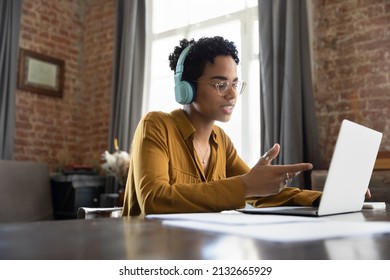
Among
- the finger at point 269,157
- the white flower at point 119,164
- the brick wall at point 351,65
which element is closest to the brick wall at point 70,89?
the white flower at point 119,164

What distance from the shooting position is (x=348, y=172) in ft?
3.06

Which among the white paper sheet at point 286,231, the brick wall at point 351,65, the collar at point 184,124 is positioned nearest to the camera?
the white paper sheet at point 286,231

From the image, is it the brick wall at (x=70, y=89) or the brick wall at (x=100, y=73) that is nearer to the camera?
the brick wall at (x=100, y=73)

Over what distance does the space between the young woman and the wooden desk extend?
496 mm

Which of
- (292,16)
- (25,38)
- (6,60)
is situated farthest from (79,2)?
(292,16)

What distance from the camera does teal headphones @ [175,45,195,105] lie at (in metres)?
1.54

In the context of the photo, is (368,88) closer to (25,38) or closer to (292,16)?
(292,16)

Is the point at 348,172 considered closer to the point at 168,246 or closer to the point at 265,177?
the point at 265,177

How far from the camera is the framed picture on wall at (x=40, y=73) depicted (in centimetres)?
414

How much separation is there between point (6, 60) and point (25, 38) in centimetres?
48

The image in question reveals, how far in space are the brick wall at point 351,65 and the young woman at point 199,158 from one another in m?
1.53

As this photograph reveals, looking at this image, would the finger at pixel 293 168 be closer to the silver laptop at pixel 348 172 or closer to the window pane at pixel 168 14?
the silver laptop at pixel 348 172

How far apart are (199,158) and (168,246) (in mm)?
1061
